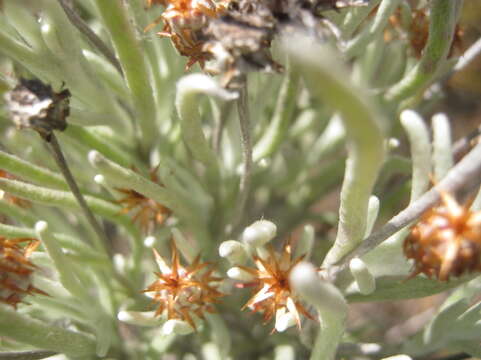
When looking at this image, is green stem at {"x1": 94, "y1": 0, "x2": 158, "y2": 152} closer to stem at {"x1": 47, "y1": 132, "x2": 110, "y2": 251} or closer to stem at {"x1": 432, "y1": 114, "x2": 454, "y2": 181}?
stem at {"x1": 47, "y1": 132, "x2": 110, "y2": 251}

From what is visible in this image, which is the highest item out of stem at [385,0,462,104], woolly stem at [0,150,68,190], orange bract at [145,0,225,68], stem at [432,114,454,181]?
stem at [385,0,462,104]

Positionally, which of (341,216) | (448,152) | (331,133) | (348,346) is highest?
(331,133)

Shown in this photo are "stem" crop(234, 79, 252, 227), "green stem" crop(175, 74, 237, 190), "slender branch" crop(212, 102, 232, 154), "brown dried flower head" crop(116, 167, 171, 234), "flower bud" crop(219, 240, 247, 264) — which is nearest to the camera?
"green stem" crop(175, 74, 237, 190)

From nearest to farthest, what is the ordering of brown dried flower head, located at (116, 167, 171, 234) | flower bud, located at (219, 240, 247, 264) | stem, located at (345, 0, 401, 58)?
flower bud, located at (219, 240, 247, 264) < stem, located at (345, 0, 401, 58) < brown dried flower head, located at (116, 167, 171, 234)

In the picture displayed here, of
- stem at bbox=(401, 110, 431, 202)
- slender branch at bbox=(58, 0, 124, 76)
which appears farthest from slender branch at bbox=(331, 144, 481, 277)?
slender branch at bbox=(58, 0, 124, 76)

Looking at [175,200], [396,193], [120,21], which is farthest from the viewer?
[396,193]

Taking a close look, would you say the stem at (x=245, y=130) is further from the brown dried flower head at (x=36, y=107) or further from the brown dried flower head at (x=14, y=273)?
the brown dried flower head at (x=14, y=273)

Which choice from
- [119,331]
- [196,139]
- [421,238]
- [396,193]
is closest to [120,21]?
[196,139]

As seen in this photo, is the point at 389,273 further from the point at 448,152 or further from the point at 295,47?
the point at 295,47
